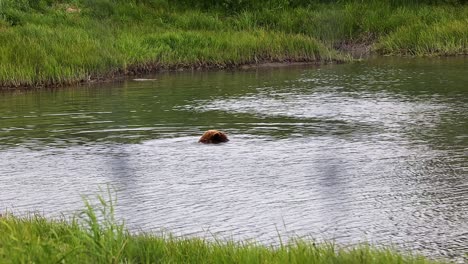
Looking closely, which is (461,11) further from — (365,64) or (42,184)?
(42,184)

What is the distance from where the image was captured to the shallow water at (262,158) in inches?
409

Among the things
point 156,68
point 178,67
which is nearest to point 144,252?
point 156,68

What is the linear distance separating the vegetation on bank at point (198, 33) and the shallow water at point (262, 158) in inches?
79.3

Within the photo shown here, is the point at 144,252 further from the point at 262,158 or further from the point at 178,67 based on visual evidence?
the point at 178,67

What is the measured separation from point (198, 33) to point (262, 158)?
1872 cm

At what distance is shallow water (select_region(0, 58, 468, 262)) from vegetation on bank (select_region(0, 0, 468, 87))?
202cm

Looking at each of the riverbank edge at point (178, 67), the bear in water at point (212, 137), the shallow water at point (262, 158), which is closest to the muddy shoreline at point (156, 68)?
the riverbank edge at point (178, 67)

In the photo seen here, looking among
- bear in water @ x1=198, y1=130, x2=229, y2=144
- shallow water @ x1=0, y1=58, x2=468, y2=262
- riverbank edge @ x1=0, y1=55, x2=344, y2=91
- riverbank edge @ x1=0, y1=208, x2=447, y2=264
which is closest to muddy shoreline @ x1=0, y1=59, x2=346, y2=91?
riverbank edge @ x1=0, y1=55, x2=344, y2=91

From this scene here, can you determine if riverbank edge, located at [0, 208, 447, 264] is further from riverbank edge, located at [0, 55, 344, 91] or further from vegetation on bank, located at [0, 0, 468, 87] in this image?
riverbank edge, located at [0, 55, 344, 91]

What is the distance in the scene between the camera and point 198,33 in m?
32.8

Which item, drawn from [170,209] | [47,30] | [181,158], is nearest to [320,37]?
[47,30]

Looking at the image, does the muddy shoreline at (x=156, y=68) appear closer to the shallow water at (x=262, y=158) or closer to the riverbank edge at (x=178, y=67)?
the riverbank edge at (x=178, y=67)

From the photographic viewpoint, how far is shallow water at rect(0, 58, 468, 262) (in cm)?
1040

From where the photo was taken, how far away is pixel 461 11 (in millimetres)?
36406
